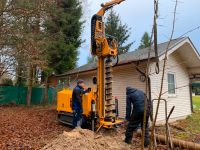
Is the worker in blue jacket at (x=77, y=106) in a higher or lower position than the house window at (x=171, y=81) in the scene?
lower

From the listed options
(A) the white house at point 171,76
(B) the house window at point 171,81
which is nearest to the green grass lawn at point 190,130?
(A) the white house at point 171,76

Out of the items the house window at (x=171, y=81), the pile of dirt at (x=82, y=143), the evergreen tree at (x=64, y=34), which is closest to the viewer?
the pile of dirt at (x=82, y=143)

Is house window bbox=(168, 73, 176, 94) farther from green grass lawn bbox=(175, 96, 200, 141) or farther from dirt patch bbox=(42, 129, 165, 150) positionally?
dirt patch bbox=(42, 129, 165, 150)

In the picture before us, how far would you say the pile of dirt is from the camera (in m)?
6.12

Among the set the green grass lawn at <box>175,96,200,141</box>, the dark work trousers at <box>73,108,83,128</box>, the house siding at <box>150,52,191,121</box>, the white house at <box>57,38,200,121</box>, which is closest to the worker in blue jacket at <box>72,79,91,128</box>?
the dark work trousers at <box>73,108,83,128</box>

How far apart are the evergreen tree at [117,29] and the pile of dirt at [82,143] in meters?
29.1

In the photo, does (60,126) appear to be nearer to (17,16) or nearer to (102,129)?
(102,129)

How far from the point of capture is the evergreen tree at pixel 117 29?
35.5m

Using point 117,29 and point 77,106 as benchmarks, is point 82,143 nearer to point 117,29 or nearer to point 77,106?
point 77,106

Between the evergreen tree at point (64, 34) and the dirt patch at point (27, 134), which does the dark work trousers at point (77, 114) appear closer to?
the dirt patch at point (27, 134)

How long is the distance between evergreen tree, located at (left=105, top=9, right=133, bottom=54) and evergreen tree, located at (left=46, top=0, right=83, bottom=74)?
13.0m

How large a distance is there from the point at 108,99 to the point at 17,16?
27.7 ft

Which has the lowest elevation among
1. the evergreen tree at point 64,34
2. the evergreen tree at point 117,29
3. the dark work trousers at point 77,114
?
the dark work trousers at point 77,114

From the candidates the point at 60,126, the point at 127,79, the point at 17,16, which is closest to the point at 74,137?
the point at 60,126
